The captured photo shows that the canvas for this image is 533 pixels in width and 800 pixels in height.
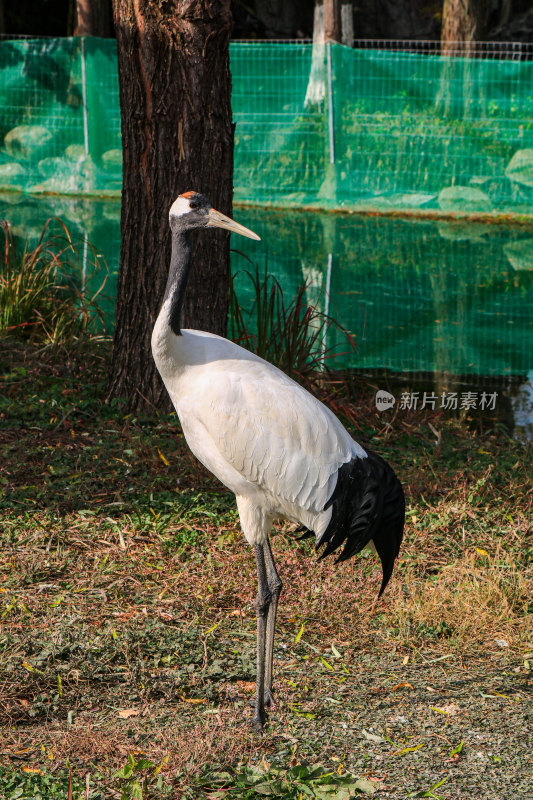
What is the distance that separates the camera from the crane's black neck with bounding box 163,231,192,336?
11.6 feet

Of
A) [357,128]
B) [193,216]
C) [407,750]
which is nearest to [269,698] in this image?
[407,750]

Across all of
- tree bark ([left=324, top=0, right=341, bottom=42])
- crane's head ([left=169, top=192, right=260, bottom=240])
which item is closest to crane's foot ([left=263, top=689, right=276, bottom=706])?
crane's head ([left=169, top=192, right=260, bottom=240])

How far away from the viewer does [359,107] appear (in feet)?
48.2

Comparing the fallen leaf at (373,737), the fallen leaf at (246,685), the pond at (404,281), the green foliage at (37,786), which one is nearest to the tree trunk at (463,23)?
the pond at (404,281)

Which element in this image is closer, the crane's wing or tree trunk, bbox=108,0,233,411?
the crane's wing

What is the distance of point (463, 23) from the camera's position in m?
15.2

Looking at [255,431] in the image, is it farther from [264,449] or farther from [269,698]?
[269,698]

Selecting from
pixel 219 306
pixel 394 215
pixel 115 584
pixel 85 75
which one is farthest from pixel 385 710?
pixel 85 75

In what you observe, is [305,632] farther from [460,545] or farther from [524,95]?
[524,95]

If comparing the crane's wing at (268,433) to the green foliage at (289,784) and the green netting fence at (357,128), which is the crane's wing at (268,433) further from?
the green netting fence at (357,128)

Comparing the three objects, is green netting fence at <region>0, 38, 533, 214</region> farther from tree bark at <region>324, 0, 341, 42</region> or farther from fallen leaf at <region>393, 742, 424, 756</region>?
fallen leaf at <region>393, 742, 424, 756</region>

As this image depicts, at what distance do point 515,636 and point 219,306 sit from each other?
2.78 m

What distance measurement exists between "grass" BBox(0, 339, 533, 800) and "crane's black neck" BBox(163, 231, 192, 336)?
130 cm

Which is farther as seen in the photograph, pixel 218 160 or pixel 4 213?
pixel 4 213
